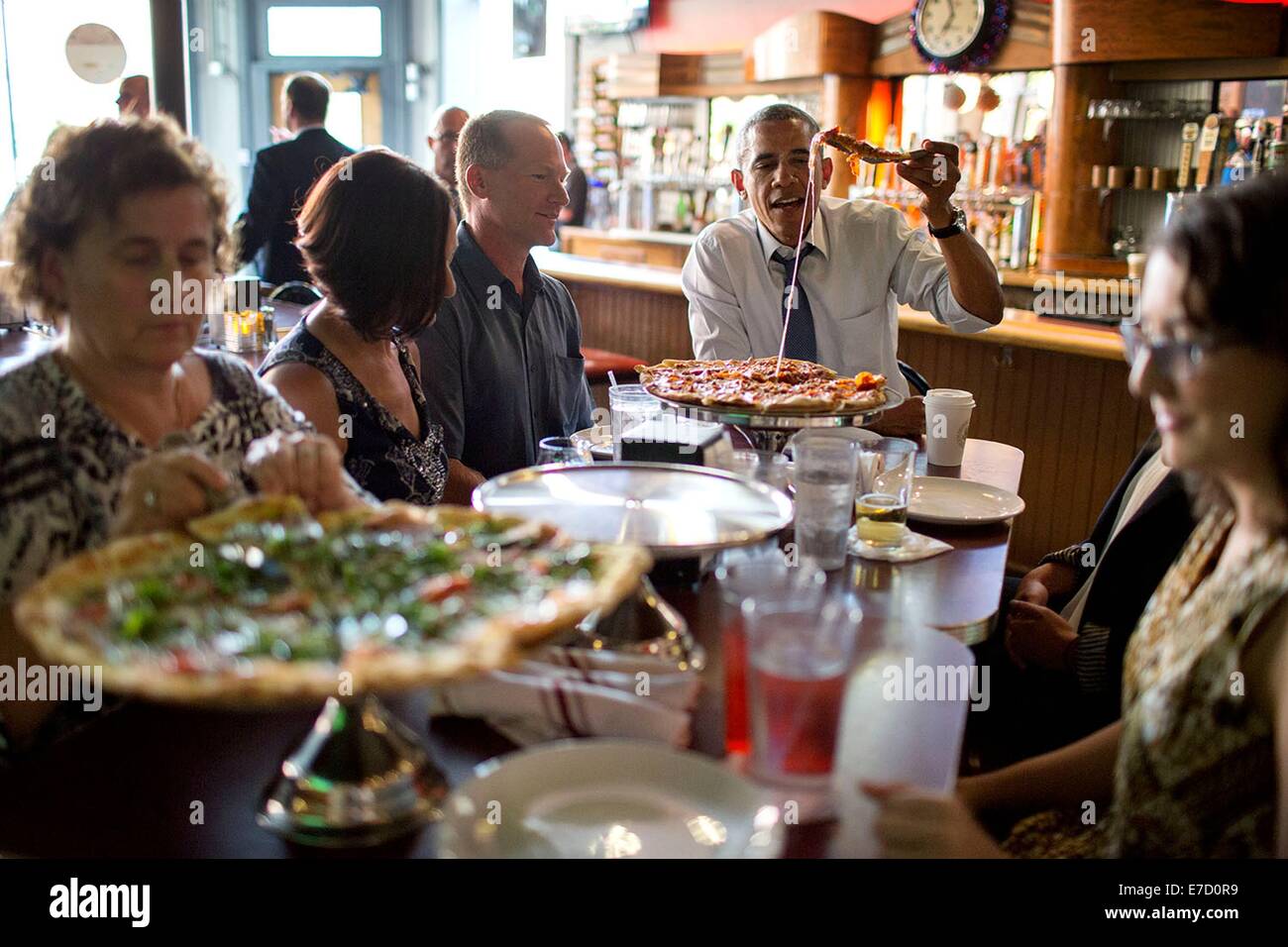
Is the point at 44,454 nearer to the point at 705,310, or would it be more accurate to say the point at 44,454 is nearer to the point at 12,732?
the point at 12,732

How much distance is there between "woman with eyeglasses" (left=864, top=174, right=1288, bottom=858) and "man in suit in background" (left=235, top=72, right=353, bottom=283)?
536cm

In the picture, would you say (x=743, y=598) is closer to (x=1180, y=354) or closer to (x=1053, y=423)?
(x=1180, y=354)

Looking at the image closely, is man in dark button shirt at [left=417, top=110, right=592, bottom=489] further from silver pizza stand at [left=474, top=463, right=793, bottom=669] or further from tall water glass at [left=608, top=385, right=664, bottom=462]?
silver pizza stand at [left=474, top=463, right=793, bottom=669]

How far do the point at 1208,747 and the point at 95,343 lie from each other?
1.40m

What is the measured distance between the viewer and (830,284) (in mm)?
3588

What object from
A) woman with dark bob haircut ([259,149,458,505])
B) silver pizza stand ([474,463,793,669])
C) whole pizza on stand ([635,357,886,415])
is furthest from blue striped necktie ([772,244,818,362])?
silver pizza stand ([474,463,793,669])

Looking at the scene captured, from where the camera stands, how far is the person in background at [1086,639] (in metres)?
2.07

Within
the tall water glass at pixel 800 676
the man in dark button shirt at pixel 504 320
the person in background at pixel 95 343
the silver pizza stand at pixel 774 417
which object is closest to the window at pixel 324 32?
the man in dark button shirt at pixel 504 320

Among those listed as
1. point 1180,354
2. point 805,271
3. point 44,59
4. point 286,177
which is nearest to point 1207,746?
point 1180,354

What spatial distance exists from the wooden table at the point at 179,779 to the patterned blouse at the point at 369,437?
2.93 ft

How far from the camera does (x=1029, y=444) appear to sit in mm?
4504

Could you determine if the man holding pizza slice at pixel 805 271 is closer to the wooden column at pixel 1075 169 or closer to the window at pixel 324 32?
the wooden column at pixel 1075 169

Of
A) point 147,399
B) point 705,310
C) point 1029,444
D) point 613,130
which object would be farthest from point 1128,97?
point 147,399
